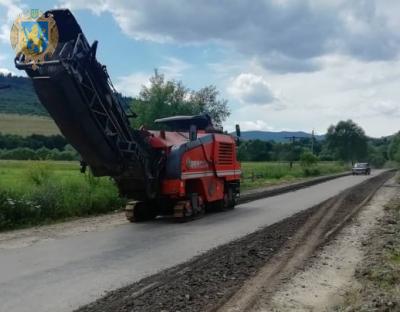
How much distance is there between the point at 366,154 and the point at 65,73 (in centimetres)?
12695

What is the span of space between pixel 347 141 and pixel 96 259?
406ft

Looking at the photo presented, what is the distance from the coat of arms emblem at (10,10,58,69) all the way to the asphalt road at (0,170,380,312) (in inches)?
155

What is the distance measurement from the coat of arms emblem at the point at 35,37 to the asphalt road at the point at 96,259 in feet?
12.9

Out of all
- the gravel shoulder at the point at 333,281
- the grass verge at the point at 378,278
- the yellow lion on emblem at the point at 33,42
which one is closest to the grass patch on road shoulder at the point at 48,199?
the yellow lion on emblem at the point at 33,42

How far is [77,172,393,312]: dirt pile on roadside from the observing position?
7.24 m

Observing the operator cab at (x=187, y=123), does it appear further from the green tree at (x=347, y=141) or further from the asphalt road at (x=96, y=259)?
the green tree at (x=347, y=141)

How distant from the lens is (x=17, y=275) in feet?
29.5

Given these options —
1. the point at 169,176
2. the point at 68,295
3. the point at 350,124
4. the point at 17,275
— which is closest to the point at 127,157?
the point at 169,176

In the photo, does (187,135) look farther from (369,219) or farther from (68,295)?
(68,295)

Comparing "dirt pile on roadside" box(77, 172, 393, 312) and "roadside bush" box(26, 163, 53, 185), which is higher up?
"roadside bush" box(26, 163, 53, 185)

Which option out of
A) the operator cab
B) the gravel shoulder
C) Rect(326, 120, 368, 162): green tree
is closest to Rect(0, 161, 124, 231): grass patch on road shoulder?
the operator cab

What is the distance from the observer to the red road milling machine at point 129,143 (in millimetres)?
12133

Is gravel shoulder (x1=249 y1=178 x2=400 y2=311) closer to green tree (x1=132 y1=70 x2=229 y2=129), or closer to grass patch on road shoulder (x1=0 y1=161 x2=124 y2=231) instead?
grass patch on road shoulder (x1=0 y1=161 x2=124 y2=231)

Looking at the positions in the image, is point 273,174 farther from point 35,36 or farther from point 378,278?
point 378,278
